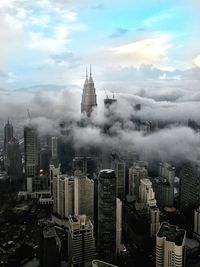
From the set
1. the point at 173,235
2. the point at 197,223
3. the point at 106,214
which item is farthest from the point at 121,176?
the point at 173,235

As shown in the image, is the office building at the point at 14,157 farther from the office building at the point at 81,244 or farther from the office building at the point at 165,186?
the office building at the point at 81,244

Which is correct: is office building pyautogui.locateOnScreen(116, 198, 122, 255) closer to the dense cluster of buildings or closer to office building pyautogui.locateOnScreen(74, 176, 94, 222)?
the dense cluster of buildings

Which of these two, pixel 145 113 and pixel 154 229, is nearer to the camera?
pixel 154 229

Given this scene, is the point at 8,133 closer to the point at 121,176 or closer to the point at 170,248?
the point at 121,176

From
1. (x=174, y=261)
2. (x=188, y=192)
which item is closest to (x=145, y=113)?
(x=188, y=192)

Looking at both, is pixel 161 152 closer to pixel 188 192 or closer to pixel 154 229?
pixel 188 192

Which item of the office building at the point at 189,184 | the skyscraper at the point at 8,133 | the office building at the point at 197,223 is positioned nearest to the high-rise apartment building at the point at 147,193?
the office building at the point at 189,184
